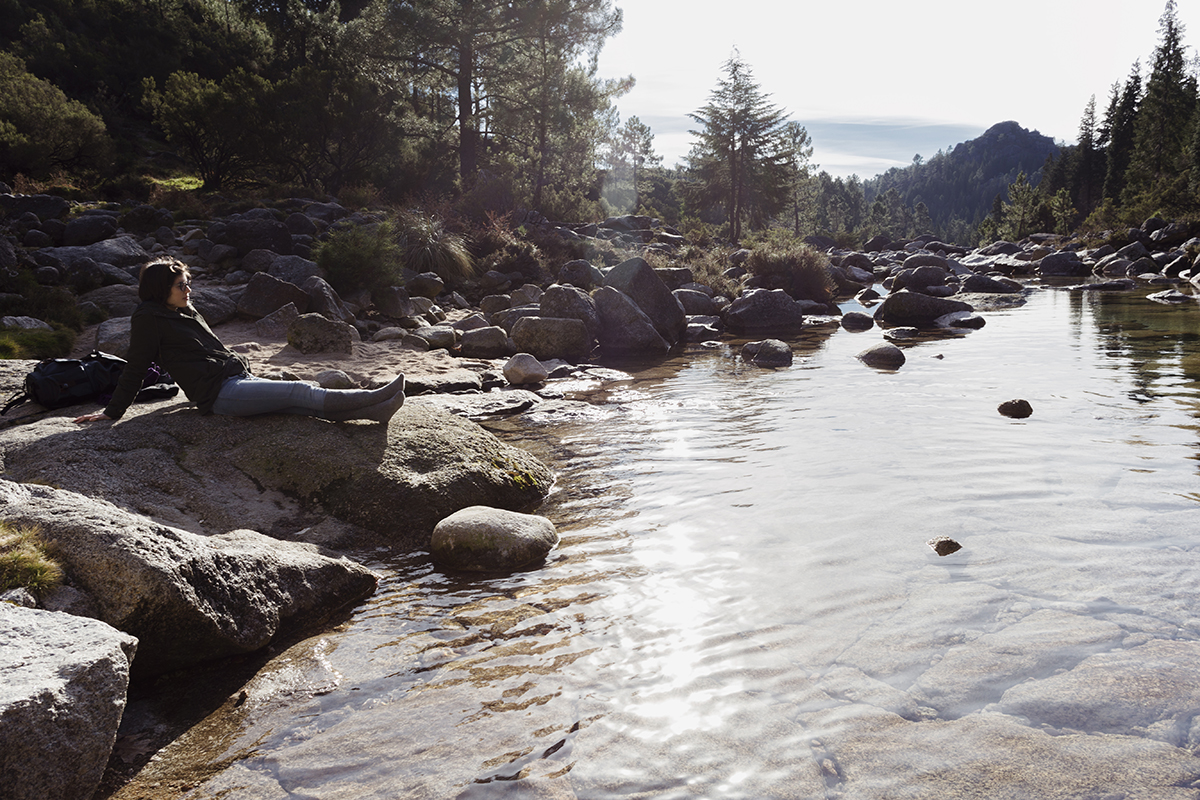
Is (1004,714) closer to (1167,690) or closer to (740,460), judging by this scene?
(1167,690)

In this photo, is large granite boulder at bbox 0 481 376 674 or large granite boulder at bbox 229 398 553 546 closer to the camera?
large granite boulder at bbox 0 481 376 674

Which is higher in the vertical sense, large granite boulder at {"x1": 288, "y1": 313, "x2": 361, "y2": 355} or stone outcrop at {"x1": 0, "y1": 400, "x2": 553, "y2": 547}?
large granite boulder at {"x1": 288, "y1": 313, "x2": 361, "y2": 355}

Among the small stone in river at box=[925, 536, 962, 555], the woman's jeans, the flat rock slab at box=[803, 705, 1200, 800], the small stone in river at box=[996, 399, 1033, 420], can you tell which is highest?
the woman's jeans

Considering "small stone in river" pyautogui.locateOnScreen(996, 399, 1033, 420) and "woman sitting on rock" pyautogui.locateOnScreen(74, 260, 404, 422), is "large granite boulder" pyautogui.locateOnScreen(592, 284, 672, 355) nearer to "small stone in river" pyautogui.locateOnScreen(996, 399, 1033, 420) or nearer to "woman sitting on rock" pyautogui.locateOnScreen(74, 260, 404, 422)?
"small stone in river" pyautogui.locateOnScreen(996, 399, 1033, 420)

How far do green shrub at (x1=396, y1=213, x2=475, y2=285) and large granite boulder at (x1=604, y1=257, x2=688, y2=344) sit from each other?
3836 millimetres

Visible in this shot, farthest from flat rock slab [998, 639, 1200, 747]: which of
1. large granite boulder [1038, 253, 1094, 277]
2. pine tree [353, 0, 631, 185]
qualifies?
large granite boulder [1038, 253, 1094, 277]

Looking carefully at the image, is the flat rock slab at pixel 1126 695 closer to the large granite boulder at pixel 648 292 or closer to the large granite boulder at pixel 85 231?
the large granite boulder at pixel 648 292

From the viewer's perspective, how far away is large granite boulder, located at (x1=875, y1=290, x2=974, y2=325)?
1786 cm

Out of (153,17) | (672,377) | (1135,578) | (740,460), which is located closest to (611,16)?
(672,377)

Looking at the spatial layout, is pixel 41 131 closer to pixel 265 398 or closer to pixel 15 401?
pixel 15 401

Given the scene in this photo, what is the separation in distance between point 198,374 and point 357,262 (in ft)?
28.4

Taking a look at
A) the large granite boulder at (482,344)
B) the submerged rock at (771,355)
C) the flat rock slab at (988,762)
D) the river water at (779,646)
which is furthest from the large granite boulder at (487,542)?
the submerged rock at (771,355)

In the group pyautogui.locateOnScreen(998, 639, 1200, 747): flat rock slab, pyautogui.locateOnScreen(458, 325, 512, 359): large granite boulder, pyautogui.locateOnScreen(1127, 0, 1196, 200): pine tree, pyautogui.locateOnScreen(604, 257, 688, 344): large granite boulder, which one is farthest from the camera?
pyautogui.locateOnScreen(1127, 0, 1196, 200): pine tree

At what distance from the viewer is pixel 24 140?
1992 cm
